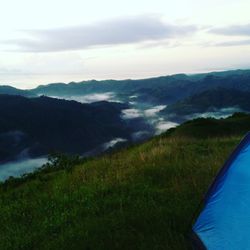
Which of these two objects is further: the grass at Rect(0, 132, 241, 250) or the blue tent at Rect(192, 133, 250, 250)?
the grass at Rect(0, 132, 241, 250)

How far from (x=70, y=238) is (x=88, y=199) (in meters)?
3.10

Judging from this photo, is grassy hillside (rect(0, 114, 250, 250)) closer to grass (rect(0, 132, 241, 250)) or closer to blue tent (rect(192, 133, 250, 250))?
grass (rect(0, 132, 241, 250))

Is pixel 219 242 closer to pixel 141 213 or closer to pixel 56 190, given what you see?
pixel 141 213

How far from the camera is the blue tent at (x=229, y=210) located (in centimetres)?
741

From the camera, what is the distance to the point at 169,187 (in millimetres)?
13477

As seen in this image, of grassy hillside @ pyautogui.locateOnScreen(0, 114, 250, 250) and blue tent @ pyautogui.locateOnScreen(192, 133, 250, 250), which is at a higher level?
blue tent @ pyautogui.locateOnScreen(192, 133, 250, 250)

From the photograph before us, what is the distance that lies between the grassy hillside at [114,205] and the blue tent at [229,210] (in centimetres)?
74

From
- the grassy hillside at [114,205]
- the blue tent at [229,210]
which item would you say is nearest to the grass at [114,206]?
the grassy hillside at [114,205]

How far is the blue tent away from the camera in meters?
7.41

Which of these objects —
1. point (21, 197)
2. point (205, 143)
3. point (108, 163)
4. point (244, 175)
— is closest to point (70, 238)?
point (244, 175)

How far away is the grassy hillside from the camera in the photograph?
957cm

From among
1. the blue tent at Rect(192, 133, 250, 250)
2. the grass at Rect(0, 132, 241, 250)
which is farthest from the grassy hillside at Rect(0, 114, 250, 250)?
the blue tent at Rect(192, 133, 250, 250)

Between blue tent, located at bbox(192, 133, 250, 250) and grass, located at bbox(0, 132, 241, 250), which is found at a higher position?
blue tent, located at bbox(192, 133, 250, 250)

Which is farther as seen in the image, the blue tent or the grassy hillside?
the grassy hillside
